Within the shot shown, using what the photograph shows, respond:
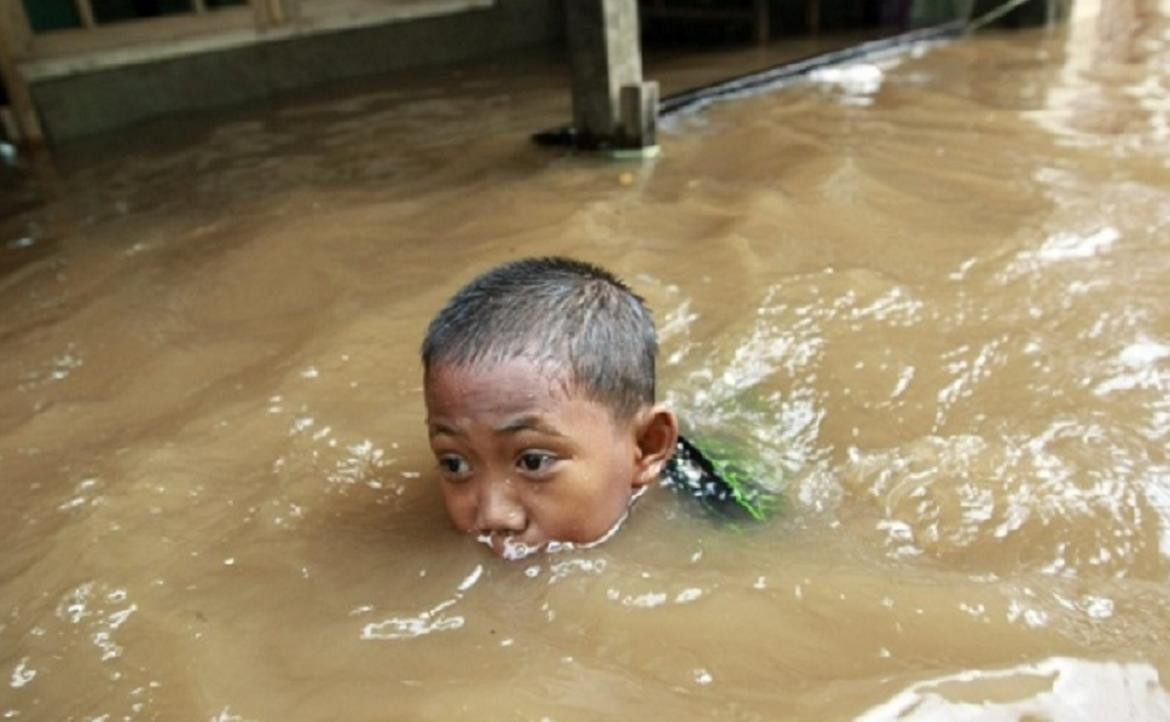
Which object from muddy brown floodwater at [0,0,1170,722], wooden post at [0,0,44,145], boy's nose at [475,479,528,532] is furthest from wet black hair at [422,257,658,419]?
wooden post at [0,0,44,145]

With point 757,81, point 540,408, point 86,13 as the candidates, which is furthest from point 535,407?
point 86,13

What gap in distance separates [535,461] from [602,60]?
169 inches

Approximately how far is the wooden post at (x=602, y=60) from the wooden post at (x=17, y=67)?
4.97m

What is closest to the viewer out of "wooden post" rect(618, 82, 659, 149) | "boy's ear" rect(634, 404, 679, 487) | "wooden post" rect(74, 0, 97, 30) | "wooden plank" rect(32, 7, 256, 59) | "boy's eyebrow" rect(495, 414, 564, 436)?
"boy's eyebrow" rect(495, 414, 564, 436)

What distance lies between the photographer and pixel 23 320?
3891 mm

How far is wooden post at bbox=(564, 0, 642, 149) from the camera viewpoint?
5680 mm

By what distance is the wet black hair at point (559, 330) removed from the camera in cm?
197

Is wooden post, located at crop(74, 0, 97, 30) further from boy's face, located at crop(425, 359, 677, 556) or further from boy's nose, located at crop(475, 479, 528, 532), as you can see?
boy's nose, located at crop(475, 479, 528, 532)

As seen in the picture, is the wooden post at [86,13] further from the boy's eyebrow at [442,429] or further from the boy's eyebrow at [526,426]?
the boy's eyebrow at [526,426]

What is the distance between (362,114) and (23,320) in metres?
4.40

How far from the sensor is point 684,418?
9.29ft

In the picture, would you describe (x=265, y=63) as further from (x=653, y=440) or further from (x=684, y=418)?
(x=653, y=440)

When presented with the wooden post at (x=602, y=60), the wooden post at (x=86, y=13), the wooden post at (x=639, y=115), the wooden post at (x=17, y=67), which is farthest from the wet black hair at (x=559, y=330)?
the wooden post at (x=86, y=13)

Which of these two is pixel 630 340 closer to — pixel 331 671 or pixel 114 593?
pixel 331 671
